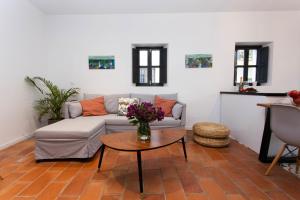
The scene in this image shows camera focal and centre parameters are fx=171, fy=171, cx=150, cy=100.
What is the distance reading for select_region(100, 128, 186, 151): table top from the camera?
67.4 inches

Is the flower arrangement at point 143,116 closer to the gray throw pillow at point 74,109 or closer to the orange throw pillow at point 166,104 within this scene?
the orange throw pillow at point 166,104

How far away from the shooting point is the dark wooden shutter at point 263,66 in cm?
397

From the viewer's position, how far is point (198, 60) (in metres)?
3.92

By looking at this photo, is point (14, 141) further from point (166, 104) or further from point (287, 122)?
point (287, 122)

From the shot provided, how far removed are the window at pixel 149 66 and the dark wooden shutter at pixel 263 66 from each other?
7.69ft

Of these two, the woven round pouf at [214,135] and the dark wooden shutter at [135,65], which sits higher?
the dark wooden shutter at [135,65]

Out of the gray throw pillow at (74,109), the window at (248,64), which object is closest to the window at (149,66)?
the gray throw pillow at (74,109)

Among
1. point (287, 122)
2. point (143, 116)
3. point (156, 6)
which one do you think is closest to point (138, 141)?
point (143, 116)

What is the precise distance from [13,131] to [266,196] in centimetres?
383

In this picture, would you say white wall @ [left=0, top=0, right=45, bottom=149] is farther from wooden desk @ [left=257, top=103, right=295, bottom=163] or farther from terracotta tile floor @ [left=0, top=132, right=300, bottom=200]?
wooden desk @ [left=257, top=103, right=295, bottom=163]

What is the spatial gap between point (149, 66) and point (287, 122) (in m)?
3.02

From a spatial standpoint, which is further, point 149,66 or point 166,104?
point 149,66

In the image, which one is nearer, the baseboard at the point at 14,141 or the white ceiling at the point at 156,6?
the baseboard at the point at 14,141

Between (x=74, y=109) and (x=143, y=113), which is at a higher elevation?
(x=143, y=113)
